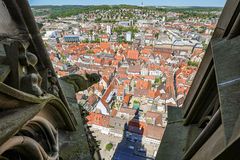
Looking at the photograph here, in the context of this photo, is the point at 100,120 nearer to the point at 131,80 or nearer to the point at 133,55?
the point at 131,80

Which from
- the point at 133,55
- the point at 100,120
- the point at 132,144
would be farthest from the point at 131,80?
the point at 132,144

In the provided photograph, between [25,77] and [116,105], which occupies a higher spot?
Result: [25,77]

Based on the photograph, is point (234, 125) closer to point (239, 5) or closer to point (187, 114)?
point (239, 5)

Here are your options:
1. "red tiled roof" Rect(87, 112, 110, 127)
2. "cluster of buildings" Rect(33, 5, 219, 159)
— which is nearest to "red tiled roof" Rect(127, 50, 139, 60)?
"cluster of buildings" Rect(33, 5, 219, 159)

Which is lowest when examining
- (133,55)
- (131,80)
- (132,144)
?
(133,55)

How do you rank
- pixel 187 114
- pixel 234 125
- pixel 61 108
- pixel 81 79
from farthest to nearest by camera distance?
pixel 81 79
pixel 187 114
pixel 61 108
pixel 234 125

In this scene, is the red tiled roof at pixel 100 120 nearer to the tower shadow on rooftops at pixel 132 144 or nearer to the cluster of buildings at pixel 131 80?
the cluster of buildings at pixel 131 80

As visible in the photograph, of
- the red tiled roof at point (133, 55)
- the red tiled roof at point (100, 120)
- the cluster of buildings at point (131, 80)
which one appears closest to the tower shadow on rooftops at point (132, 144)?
the cluster of buildings at point (131, 80)

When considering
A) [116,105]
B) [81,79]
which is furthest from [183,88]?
[81,79]
